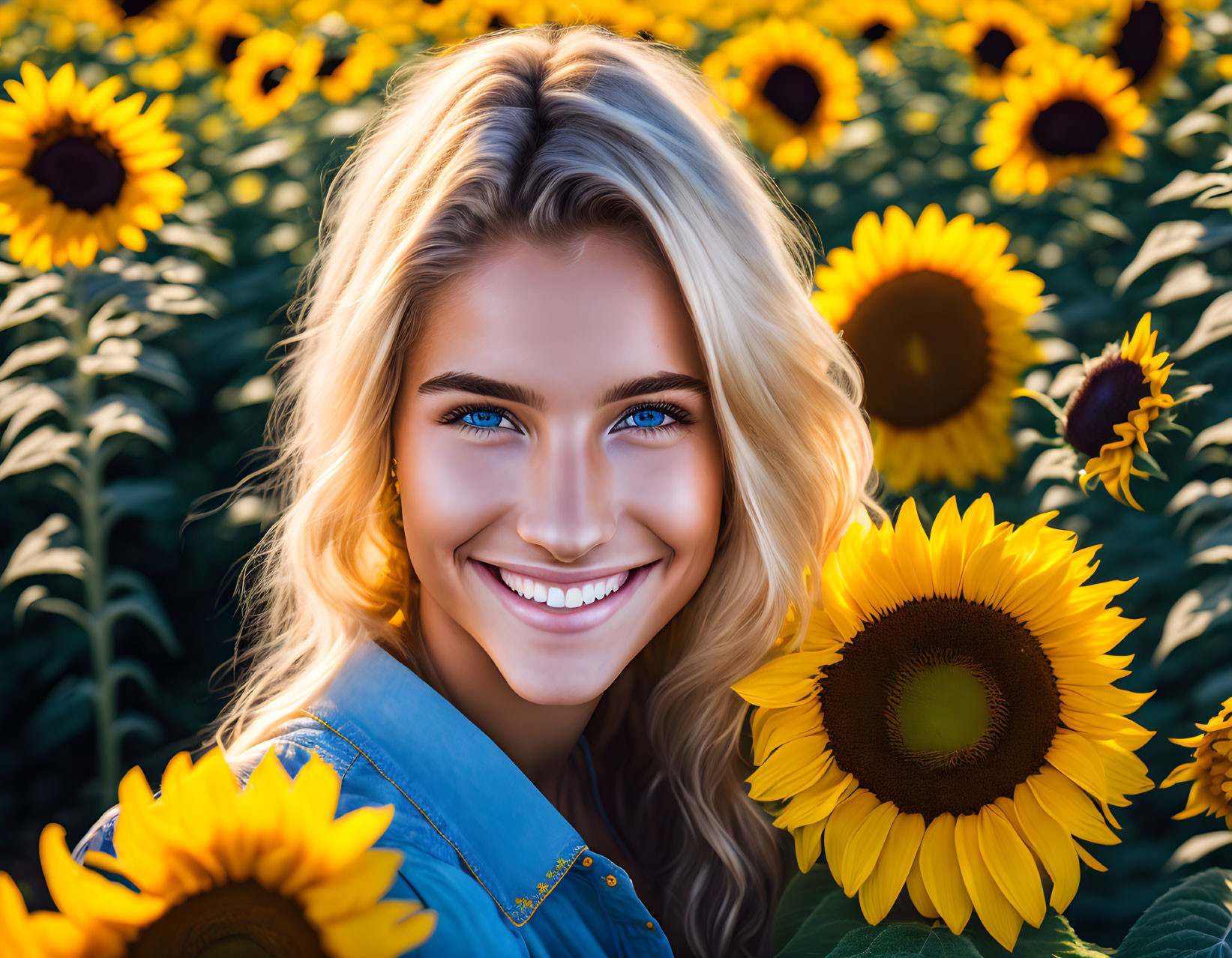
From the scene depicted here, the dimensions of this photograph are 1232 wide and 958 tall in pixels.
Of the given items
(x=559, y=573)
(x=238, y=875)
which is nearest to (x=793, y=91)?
(x=559, y=573)

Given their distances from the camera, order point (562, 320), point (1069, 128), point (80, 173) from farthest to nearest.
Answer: point (1069, 128), point (80, 173), point (562, 320)

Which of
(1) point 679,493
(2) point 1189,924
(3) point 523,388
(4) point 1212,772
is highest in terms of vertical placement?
(3) point 523,388

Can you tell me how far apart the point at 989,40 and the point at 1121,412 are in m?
1.72

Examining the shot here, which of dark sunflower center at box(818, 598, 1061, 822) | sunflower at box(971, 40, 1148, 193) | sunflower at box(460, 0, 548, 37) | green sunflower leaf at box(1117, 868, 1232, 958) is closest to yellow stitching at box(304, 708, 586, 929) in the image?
dark sunflower center at box(818, 598, 1061, 822)

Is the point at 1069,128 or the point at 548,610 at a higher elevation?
the point at 1069,128

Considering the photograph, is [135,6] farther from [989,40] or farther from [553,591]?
[553,591]

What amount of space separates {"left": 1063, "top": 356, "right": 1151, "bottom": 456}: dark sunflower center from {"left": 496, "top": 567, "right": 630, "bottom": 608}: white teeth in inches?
23.9

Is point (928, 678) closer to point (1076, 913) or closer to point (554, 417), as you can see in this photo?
point (554, 417)

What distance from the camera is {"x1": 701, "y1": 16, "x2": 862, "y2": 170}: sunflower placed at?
102 inches

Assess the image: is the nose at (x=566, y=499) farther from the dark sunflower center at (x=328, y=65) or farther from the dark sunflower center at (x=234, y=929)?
the dark sunflower center at (x=328, y=65)

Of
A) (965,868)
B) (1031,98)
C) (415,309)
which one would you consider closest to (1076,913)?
(965,868)

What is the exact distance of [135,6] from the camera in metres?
2.89

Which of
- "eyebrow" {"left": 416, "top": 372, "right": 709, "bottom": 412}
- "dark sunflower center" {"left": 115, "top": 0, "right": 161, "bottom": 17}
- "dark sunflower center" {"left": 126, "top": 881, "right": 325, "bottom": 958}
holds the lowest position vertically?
"dark sunflower center" {"left": 126, "top": 881, "right": 325, "bottom": 958}

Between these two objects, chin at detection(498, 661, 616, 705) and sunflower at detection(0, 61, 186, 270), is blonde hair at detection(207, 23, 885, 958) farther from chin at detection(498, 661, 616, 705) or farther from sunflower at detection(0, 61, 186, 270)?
sunflower at detection(0, 61, 186, 270)
